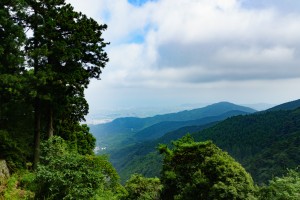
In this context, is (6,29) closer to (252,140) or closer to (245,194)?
(245,194)

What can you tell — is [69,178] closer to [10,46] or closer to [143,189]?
[10,46]

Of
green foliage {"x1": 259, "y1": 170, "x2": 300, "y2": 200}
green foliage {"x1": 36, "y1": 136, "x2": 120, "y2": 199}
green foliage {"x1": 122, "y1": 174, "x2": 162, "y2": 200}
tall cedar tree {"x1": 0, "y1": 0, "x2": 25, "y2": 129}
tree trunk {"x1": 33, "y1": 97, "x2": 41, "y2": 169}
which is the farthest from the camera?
green foliage {"x1": 122, "y1": 174, "x2": 162, "y2": 200}

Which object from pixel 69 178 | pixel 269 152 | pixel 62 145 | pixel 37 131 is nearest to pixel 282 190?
pixel 69 178

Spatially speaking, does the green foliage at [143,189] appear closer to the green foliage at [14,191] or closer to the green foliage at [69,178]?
the green foliage at [14,191]

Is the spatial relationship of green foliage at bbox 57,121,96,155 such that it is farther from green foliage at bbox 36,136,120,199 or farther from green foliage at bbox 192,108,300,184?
green foliage at bbox 192,108,300,184

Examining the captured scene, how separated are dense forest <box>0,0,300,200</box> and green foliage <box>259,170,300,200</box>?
5cm

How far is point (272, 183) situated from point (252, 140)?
18898 centimetres

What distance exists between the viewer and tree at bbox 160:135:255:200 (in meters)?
20.7

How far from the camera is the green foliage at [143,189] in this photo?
87.3ft

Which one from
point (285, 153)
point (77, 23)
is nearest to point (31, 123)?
point (77, 23)

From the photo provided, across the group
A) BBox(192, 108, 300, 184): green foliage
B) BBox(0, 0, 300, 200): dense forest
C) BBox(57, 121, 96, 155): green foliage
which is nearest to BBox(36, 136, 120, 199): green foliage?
BBox(0, 0, 300, 200): dense forest

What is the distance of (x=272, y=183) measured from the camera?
17.1 meters

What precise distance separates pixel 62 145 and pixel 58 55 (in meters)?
6.88

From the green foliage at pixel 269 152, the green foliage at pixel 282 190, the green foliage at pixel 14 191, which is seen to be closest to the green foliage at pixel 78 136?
the green foliage at pixel 14 191
